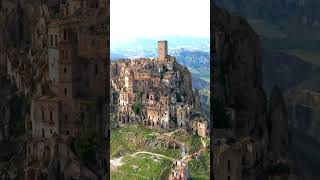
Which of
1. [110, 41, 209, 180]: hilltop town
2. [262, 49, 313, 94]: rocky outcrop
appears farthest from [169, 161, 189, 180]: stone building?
[262, 49, 313, 94]: rocky outcrop

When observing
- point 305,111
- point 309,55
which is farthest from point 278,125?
point 309,55

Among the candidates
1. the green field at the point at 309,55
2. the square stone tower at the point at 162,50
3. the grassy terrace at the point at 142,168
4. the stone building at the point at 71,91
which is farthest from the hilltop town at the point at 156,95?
the green field at the point at 309,55

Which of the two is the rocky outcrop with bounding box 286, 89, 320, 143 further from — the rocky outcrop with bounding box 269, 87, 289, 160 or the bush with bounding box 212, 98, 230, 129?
the bush with bounding box 212, 98, 230, 129

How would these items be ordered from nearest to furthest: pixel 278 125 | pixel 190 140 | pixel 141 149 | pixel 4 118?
1. pixel 278 125
2. pixel 4 118
3. pixel 190 140
4. pixel 141 149

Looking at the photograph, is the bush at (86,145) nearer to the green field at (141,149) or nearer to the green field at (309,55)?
the green field at (309,55)

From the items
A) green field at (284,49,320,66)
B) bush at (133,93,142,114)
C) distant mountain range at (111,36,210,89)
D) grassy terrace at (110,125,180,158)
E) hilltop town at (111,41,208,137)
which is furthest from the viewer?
Result: grassy terrace at (110,125,180,158)

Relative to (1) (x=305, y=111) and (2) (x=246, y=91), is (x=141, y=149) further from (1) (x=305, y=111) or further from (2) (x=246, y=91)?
(1) (x=305, y=111)

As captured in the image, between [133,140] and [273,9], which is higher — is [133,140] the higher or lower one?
the lower one
